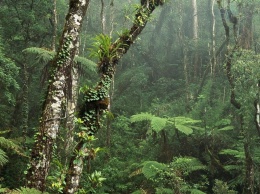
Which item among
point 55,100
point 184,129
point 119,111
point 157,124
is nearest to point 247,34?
point 184,129

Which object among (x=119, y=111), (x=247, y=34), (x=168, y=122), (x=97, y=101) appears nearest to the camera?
(x=97, y=101)

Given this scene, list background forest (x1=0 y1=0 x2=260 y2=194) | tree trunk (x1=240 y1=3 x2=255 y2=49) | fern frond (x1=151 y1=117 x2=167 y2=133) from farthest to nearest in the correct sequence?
1. tree trunk (x1=240 y1=3 x2=255 y2=49)
2. fern frond (x1=151 y1=117 x2=167 y2=133)
3. background forest (x1=0 y1=0 x2=260 y2=194)

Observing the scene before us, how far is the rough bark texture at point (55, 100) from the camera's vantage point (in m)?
4.02

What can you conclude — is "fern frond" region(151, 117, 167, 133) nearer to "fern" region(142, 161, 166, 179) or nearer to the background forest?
the background forest

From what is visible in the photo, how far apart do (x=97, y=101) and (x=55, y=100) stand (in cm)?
64

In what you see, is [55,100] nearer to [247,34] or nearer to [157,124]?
[157,124]

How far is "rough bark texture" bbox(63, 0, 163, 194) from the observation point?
4129 millimetres

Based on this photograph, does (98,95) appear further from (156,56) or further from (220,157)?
(156,56)

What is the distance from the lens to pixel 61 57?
4.35 metres

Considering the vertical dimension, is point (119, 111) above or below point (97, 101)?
below

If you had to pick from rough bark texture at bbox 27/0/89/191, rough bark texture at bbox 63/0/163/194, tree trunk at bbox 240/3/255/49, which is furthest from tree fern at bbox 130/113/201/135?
tree trunk at bbox 240/3/255/49

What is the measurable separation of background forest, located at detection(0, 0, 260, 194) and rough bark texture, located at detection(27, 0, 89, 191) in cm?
1

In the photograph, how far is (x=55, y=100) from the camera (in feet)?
13.9

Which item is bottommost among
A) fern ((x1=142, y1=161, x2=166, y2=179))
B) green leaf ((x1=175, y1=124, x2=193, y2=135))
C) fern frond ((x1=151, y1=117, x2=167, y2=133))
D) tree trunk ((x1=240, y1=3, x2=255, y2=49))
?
fern ((x1=142, y1=161, x2=166, y2=179))
